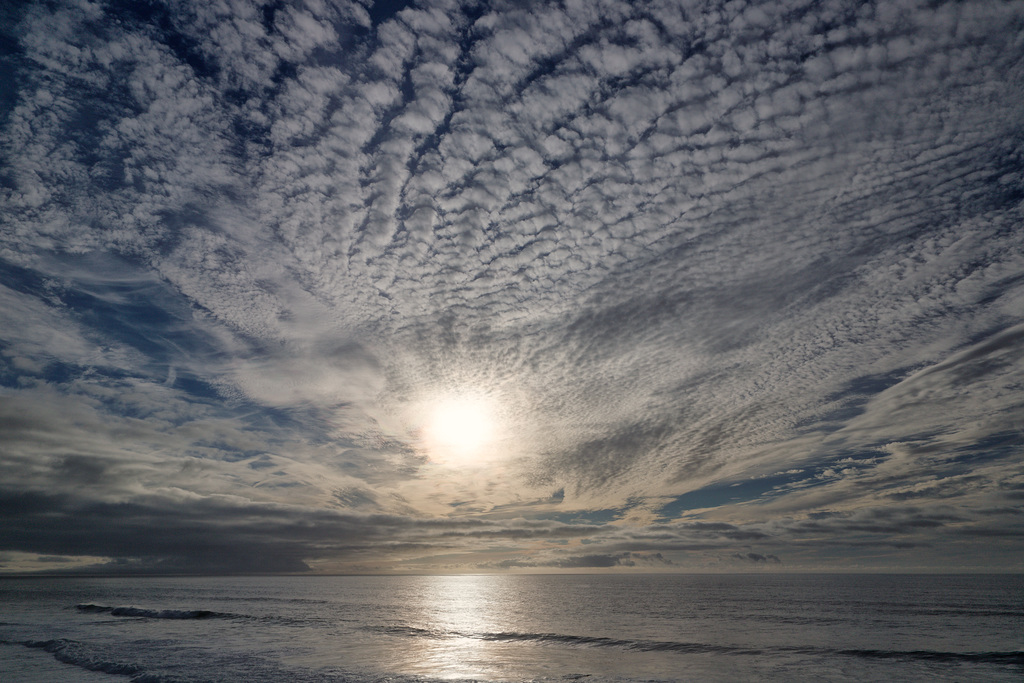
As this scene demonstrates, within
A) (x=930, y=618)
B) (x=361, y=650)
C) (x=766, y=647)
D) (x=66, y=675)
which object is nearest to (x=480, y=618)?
(x=361, y=650)

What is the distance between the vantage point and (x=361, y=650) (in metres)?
34.6

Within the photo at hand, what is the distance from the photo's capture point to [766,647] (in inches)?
1453

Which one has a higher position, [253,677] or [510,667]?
[253,677]

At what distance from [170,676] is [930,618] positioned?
266 ft

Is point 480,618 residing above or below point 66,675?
below

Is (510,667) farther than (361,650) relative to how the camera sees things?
No

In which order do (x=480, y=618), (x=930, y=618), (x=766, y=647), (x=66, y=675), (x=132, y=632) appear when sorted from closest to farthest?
(x=66, y=675)
(x=766, y=647)
(x=132, y=632)
(x=930, y=618)
(x=480, y=618)

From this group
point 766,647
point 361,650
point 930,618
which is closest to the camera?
point 361,650

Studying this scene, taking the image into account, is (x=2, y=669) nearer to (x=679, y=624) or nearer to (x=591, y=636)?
(x=591, y=636)

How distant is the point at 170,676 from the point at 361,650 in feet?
44.2

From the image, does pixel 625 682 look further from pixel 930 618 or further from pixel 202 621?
pixel 930 618

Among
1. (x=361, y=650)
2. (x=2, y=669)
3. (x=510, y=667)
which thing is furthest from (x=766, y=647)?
(x=2, y=669)

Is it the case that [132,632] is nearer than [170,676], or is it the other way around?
[170,676]

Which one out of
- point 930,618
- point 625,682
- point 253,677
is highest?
point 253,677
